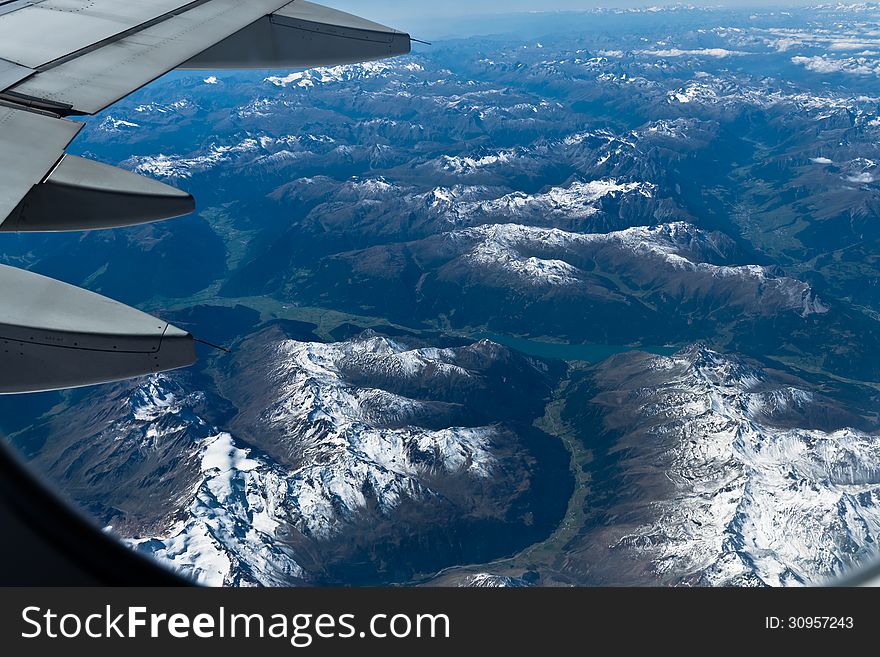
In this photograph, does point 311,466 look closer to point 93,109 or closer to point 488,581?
point 488,581

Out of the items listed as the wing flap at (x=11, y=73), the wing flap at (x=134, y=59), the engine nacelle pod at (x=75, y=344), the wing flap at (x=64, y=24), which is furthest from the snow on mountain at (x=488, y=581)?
the engine nacelle pod at (x=75, y=344)

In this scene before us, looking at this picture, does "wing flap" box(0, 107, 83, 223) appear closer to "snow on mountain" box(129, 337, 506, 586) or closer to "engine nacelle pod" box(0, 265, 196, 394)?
"engine nacelle pod" box(0, 265, 196, 394)

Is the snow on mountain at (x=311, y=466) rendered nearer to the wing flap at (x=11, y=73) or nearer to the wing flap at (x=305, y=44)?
the wing flap at (x=305, y=44)

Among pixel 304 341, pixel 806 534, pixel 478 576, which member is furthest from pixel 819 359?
pixel 304 341

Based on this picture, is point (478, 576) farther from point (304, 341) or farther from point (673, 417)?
point (304, 341)

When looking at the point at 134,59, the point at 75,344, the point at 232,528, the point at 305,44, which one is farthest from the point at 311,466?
the point at 75,344

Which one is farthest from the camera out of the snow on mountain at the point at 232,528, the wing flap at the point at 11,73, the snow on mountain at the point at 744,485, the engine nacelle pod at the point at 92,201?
the snow on mountain at the point at 744,485
